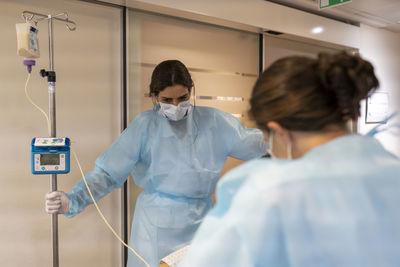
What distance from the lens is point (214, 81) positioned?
2.38 meters

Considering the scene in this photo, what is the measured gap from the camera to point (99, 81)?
1948 mm

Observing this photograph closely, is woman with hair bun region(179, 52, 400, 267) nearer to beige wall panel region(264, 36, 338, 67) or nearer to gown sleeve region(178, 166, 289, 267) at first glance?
gown sleeve region(178, 166, 289, 267)

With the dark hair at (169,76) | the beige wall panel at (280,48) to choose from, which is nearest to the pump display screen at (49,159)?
the dark hair at (169,76)

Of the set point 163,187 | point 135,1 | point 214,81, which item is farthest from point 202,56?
point 163,187

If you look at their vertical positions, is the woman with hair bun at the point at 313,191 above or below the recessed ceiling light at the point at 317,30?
below

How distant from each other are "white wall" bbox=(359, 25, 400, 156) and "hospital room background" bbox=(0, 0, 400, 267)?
1.33 m

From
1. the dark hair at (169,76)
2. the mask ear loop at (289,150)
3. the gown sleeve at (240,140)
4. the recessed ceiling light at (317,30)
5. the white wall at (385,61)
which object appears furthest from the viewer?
the white wall at (385,61)

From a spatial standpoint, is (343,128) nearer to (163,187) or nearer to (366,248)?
(366,248)

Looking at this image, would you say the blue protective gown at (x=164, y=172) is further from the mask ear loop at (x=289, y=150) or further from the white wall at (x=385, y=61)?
the white wall at (x=385, y=61)

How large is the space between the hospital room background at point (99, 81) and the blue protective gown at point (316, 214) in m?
1.44

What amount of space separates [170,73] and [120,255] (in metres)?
1.19

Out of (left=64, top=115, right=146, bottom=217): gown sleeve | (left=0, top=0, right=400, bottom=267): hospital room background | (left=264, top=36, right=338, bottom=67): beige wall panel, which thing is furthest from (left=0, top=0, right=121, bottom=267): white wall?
(left=264, top=36, right=338, bottom=67): beige wall panel

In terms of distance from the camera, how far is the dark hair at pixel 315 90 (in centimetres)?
63

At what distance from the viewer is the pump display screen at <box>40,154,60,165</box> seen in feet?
4.45
